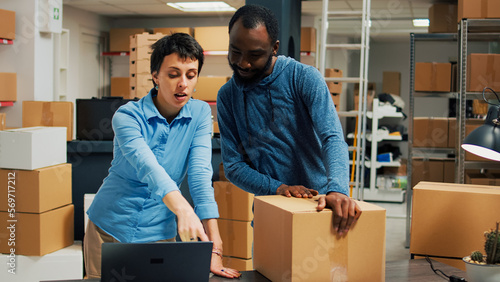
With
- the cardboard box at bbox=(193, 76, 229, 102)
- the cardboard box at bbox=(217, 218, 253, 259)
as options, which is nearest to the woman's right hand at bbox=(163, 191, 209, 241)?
the cardboard box at bbox=(217, 218, 253, 259)

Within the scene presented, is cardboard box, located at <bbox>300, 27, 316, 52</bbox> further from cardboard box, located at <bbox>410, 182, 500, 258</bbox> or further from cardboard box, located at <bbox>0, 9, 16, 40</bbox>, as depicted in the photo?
cardboard box, located at <bbox>410, 182, 500, 258</bbox>

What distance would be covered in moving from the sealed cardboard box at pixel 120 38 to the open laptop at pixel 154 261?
6.86 metres

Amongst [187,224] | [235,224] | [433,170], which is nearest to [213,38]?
[433,170]

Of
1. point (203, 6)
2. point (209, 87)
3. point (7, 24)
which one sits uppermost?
point (203, 6)

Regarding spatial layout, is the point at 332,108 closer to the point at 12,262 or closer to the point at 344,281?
the point at 344,281

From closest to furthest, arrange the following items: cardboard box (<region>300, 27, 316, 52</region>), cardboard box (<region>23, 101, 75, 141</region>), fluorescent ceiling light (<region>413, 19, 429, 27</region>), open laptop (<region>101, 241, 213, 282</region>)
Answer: open laptop (<region>101, 241, 213, 282</region>) < cardboard box (<region>23, 101, 75, 141</region>) < cardboard box (<region>300, 27, 316, 52</region>) < fluorescent ceiling light (<region>413, 19, 429, 27</region>)

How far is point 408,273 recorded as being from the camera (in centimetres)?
151

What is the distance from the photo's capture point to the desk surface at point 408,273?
1420 mm

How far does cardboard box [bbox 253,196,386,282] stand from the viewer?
1232 mm

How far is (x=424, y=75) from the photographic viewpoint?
4.79 m

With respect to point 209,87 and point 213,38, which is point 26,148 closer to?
point 209,87

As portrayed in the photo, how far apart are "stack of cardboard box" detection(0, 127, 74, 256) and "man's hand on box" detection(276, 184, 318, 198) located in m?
2.16

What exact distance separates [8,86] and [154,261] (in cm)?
410

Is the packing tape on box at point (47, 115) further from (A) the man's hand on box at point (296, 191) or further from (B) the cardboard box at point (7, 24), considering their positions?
(A) the man's hand on box at point (296, 191)
